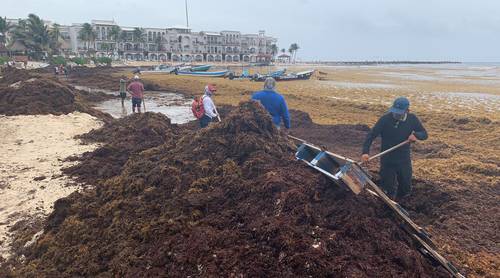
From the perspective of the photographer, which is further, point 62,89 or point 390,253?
point 62,89

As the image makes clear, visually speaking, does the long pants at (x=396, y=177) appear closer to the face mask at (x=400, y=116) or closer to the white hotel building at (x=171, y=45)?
the face mask at (x=400, y=116)

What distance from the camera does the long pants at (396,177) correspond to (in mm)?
5113

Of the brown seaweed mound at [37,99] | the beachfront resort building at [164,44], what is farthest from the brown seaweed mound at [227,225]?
the beachfront resort building at [164,44]

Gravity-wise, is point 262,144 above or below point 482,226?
above

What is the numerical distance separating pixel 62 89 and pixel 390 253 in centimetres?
1513

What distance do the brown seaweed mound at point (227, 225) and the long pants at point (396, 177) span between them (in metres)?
1.07

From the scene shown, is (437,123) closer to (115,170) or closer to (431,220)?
(431,220)

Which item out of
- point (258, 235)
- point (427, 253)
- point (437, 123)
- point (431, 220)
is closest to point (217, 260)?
point (258, 235)

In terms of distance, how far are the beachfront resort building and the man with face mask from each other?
250 ft

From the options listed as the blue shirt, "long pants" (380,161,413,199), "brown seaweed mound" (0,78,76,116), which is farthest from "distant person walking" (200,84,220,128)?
"brown seaweed mound" (0,78,76,116)

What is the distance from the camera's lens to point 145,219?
4457 millimetres

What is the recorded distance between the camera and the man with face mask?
190 inches

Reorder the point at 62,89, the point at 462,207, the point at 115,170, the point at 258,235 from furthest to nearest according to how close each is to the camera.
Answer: the point at 62,89, the point at 115,170, the point at 462,207, the point at 258,235

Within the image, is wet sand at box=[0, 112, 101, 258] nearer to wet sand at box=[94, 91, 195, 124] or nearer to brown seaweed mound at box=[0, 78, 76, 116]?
brown seaweed mound at box=[0, 78, 76, 116]
